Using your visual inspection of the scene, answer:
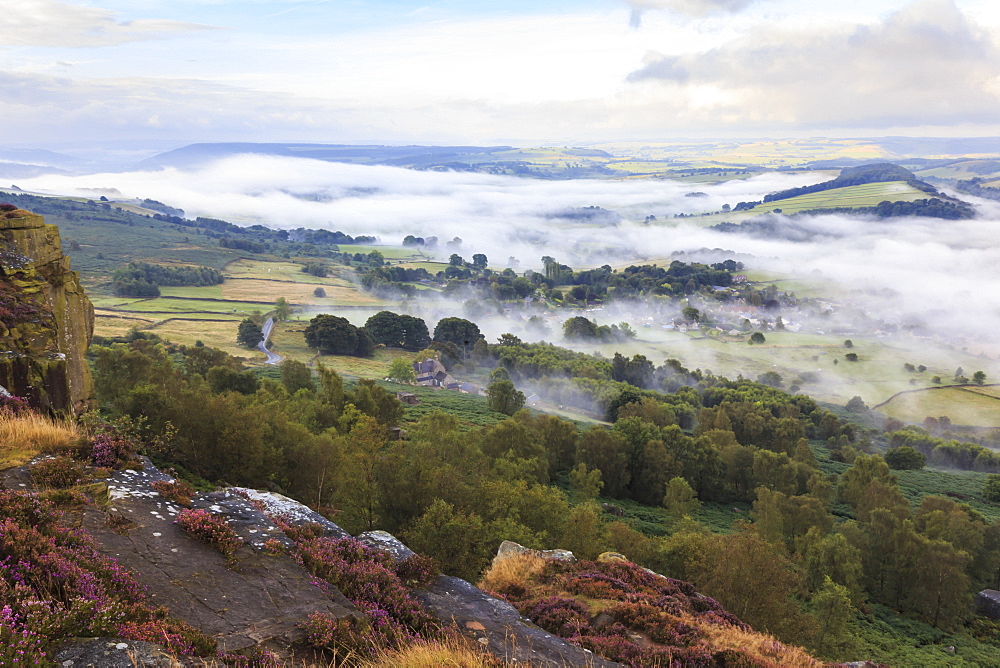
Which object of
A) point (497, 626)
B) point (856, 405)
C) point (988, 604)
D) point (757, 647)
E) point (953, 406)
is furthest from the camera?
point (953, 406)

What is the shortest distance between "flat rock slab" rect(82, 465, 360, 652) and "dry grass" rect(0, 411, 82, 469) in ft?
5.80

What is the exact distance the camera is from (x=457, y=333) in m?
137

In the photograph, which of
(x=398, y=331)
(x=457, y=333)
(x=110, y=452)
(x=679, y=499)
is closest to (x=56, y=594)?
(x=110, y=452)

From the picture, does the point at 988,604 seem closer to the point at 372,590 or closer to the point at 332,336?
the point at 372,590

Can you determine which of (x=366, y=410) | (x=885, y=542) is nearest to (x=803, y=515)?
(x=885, y=542)

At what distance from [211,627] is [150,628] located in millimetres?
1341

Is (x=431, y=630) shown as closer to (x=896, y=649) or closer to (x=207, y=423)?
(x=207, y=423)

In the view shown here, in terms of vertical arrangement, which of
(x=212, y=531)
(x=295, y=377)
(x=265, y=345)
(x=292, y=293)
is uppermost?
(x=212, y=531)

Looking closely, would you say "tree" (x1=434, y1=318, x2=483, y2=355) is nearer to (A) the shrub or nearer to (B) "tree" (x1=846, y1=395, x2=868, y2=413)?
(B) "tree" (x1=846, y1=395, x2=868, y2=413)

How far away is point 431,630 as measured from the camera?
421 inches

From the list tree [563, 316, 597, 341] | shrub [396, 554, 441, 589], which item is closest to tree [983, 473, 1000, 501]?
shrub [396, 554, 441, 589]

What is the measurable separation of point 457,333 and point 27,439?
409 feet

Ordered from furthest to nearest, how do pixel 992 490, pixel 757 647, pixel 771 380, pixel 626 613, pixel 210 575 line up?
pixel 771 380 < pixel 992 490 < pixel 626 613 < pixel 757 647 < pixel 210 575

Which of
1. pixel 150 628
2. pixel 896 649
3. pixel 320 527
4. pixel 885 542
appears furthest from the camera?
pixel 885 542
